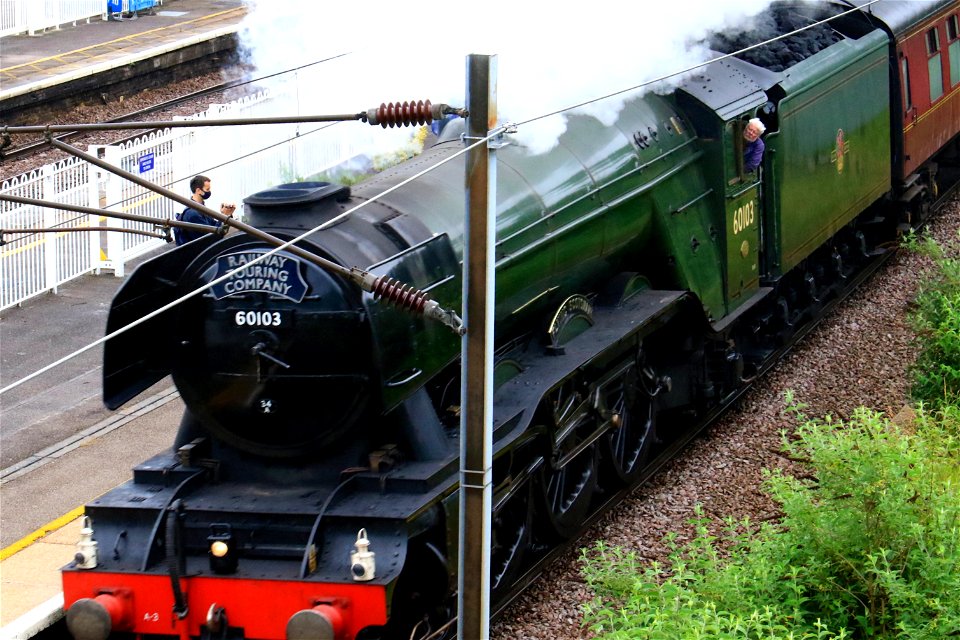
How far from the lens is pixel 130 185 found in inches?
631

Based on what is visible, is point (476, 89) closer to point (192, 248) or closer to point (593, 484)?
point (192, 248)

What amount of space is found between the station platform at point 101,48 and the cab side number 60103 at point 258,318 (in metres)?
13.8

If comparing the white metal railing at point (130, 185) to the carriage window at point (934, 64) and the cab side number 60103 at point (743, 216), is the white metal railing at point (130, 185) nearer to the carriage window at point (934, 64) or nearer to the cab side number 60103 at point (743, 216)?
the cab side number 60103 at point (743, 216)

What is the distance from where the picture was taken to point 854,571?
21.3 ft

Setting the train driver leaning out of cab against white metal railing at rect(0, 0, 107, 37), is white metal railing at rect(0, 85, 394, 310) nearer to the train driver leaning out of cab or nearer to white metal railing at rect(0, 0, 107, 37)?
the train driver leaning out of cab

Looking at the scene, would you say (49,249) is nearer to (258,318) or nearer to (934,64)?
(258,318)

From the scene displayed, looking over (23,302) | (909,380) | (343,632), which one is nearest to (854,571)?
(343,632)

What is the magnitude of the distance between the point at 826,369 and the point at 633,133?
12.0 ft

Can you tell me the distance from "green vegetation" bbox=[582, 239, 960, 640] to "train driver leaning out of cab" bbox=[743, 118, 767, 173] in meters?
3.33

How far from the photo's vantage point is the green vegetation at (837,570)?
6.13 metres

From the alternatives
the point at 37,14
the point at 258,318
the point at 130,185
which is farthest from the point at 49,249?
the point at 37,14

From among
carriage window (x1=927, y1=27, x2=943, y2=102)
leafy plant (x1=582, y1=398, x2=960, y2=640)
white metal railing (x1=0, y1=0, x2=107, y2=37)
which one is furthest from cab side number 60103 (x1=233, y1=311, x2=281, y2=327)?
white metal railing (x1=0, y1=0, x2=107, y2=37)

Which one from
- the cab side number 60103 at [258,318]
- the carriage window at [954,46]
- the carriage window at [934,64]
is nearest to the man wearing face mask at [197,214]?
the cab side number 60103 at [258,318]

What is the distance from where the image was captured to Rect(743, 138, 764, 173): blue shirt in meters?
10.3
